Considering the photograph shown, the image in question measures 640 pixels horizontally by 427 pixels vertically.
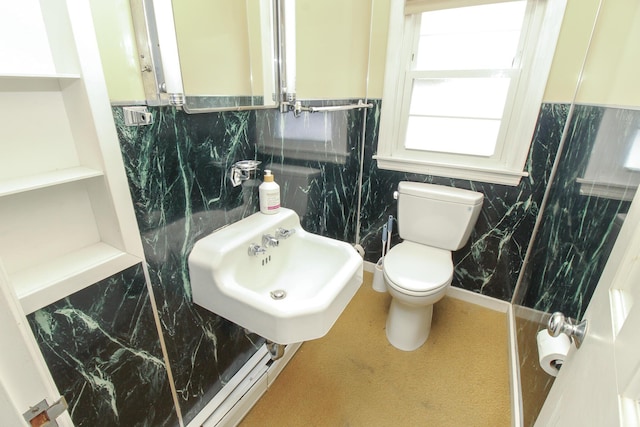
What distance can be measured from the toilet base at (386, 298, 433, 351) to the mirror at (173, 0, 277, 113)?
4.24ft

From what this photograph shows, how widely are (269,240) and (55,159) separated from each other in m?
0.67

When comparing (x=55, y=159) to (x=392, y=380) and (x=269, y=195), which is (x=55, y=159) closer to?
(x=269, y=195)

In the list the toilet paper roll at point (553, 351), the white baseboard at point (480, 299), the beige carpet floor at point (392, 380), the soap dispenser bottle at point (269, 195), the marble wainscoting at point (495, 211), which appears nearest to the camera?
the toilet paper roll at point (553, 351)

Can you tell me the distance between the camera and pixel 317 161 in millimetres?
1598

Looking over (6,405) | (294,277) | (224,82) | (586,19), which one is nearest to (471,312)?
(294,277)

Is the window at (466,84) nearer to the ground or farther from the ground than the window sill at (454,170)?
farther from the ground

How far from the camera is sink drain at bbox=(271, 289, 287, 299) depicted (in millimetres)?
1156

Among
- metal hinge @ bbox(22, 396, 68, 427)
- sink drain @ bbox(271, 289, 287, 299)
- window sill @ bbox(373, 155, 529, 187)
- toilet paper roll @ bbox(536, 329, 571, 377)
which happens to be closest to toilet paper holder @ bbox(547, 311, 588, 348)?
toilet paper roll @ bbox(536, 329, 571, 377)

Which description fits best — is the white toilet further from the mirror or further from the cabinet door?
the cabinet door

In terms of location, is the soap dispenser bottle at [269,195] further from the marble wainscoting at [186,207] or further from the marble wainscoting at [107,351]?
the marble wainscoting at [107,351]

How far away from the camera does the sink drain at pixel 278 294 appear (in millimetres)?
1156

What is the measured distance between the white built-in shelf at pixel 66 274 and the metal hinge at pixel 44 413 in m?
0.27

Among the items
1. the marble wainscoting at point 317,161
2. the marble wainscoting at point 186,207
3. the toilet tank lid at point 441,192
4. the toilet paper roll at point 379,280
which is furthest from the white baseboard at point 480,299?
the marble wainscoting at point 186,207

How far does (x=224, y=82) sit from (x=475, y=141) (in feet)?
4.91
